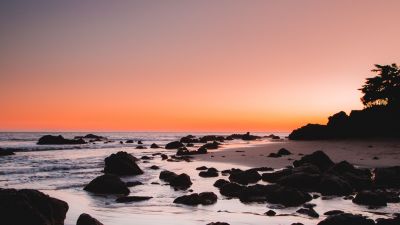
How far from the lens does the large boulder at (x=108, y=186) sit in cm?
1605

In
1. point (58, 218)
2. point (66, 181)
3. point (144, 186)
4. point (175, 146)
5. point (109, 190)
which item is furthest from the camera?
point (175, 146)

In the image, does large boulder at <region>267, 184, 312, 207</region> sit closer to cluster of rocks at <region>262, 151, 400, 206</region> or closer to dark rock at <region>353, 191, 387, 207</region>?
dark rock at <region>353, 191, 387, 207</region>

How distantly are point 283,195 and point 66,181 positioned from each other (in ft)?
41.8

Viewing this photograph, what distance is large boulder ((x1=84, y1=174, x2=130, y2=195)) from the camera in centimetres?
1605

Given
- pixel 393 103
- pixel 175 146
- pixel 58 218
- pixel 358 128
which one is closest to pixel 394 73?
pixel 393 103

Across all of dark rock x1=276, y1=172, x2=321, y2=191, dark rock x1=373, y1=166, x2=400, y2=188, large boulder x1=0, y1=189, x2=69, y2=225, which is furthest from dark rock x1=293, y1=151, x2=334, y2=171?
large boulder x1=0, y1=189, x2=69, y2=225

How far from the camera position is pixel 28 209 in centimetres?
885

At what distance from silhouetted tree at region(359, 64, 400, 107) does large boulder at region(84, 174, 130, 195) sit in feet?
172

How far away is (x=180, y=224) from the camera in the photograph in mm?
10219

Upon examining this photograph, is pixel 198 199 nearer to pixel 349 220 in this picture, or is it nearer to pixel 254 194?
pixel 254 194

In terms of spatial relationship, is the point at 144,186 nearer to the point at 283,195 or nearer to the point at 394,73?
the point at 283,195

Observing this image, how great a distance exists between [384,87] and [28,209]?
200ft

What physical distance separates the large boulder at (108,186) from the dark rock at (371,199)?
9.63 metres

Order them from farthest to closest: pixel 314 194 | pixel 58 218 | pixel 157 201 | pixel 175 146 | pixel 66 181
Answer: pixel 175 146 → pixel 66 181 → pixel 314 194 → pixel 157 201 → pixel 58 218
